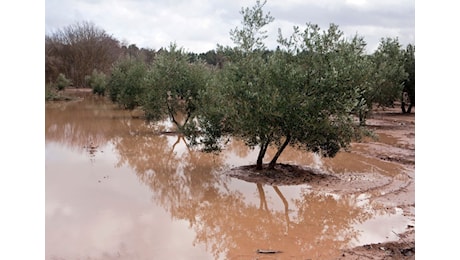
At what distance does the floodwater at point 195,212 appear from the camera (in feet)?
28.6

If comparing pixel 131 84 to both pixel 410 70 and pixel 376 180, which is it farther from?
pixel 376 180

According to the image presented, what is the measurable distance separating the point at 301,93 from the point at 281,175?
Answer: 9.95 ft

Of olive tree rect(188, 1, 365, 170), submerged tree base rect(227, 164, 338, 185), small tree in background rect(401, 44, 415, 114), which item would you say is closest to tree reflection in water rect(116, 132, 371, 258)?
submerged tree base rect(227, 164, 338, 185)

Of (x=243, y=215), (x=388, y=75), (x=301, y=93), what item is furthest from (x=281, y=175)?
(x=388, y=75)

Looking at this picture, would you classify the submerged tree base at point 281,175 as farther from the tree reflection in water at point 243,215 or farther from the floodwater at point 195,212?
the tree reflection in water at point 243,215

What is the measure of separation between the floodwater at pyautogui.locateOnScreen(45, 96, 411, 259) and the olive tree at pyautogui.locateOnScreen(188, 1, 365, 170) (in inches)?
72.1

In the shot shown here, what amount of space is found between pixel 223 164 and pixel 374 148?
26.3ft

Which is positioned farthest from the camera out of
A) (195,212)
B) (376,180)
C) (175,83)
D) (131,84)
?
(131,84)

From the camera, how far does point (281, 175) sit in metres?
14.6

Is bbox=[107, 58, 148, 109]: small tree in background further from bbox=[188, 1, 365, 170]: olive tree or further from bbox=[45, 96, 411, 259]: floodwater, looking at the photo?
bbox=[188, 1, 365, 170]: olive tree
